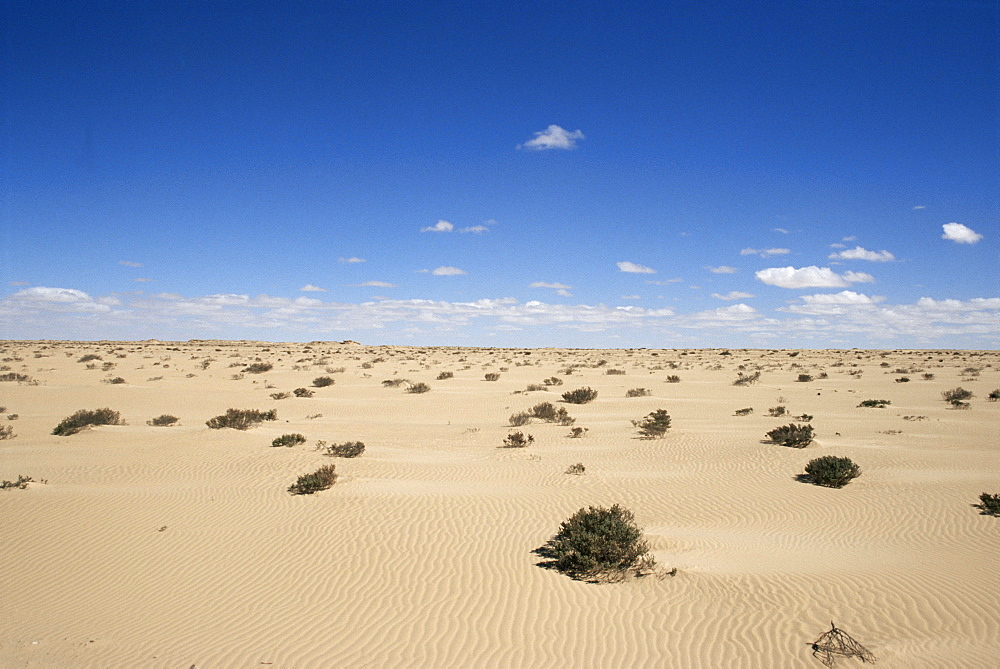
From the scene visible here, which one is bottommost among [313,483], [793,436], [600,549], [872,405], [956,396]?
[313,483]

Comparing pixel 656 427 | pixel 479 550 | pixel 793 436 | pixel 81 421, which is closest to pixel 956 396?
pixel 793 436

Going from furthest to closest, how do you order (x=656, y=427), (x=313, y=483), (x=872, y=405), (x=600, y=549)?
(x=872, y=405) < (x=656, y=427) < (x=313, y=483) < (x=600, y=549)

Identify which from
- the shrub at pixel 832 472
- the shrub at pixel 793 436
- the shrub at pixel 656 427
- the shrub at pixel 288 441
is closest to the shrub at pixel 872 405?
the shrub at pixel 793 436

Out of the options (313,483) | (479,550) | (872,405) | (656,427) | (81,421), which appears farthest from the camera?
(872,405)

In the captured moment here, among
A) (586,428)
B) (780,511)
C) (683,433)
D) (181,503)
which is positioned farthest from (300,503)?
(683,433)

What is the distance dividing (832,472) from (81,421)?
63.9ft

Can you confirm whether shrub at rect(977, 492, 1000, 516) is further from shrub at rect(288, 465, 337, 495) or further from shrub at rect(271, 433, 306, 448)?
shrub at rect(271, 433, 306, 448)

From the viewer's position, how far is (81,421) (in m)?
16.7

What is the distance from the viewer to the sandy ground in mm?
5582

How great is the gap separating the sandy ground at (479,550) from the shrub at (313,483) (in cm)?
28

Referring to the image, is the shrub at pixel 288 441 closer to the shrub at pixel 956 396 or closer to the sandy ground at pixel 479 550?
the sandy ground at pixel 479 550

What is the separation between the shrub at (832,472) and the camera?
1161 cm

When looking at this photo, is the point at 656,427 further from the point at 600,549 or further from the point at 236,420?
the point at 236,420

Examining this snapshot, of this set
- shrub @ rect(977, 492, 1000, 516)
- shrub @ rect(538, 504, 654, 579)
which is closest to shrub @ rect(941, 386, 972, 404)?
shrub @ rect(977, 492, 1000, 516)
